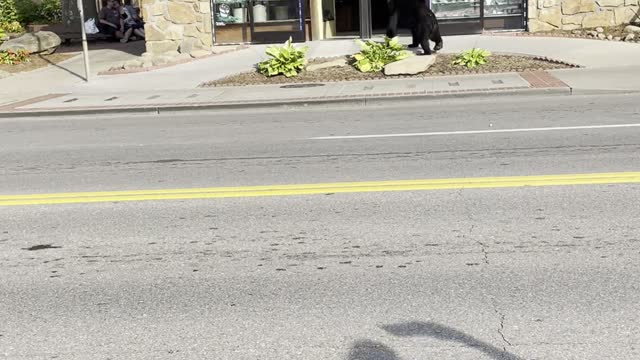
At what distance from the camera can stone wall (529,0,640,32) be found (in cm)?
2056

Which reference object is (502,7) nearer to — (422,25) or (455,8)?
(455,8)

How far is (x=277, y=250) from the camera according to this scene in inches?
215

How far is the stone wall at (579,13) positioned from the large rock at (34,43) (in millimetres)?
14637

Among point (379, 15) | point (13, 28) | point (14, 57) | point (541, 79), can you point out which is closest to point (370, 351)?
point (541, 79)

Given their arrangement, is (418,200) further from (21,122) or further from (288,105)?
(21,122)

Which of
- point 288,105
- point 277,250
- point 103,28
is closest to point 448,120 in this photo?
point 288,105

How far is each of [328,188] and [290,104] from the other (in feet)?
22.1

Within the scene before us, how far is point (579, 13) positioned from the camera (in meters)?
20.7

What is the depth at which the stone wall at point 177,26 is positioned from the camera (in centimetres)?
2170

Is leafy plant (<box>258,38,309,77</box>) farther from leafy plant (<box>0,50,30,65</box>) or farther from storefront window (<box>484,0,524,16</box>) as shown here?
leafy plant (<box>0,50,30,65</box>)

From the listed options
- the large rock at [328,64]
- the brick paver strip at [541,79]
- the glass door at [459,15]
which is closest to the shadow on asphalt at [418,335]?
the brick paver strip at [541,79]

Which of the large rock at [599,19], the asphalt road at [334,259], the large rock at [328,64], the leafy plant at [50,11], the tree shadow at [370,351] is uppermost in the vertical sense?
the leafy plant at [50,11]

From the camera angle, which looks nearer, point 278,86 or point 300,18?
point 278,86

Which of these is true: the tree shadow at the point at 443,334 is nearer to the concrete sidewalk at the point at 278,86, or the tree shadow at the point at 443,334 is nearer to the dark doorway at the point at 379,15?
the concrete sidewalk at the point at 278,86
